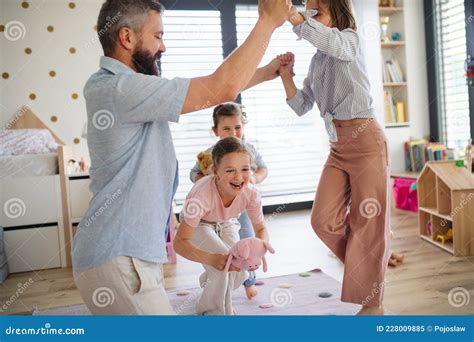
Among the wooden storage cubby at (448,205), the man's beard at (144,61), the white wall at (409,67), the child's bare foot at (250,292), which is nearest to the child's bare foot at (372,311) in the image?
the child's bare foot at (250,292)

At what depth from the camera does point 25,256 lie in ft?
7.26

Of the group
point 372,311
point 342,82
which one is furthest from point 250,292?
point 342,82

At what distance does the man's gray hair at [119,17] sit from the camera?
882mm

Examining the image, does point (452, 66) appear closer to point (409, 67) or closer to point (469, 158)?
point (469, 158)

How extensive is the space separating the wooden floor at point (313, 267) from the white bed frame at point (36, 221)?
9cm

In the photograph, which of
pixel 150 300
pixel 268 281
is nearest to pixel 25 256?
pixel 268 281

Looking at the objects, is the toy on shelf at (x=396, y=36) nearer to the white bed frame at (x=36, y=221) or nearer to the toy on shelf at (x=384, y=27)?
the toy on shelf at (x=384, y=27)

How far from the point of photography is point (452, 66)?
90.7 inches

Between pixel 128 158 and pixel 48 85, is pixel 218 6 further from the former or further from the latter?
pixel 128 158

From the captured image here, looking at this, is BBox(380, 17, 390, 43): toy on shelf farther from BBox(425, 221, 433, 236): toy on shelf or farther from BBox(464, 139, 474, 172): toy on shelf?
BBox(425, 221, 433, 236): toy on shelf

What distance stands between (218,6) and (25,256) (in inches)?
55.4

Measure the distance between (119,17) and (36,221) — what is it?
1.65m
